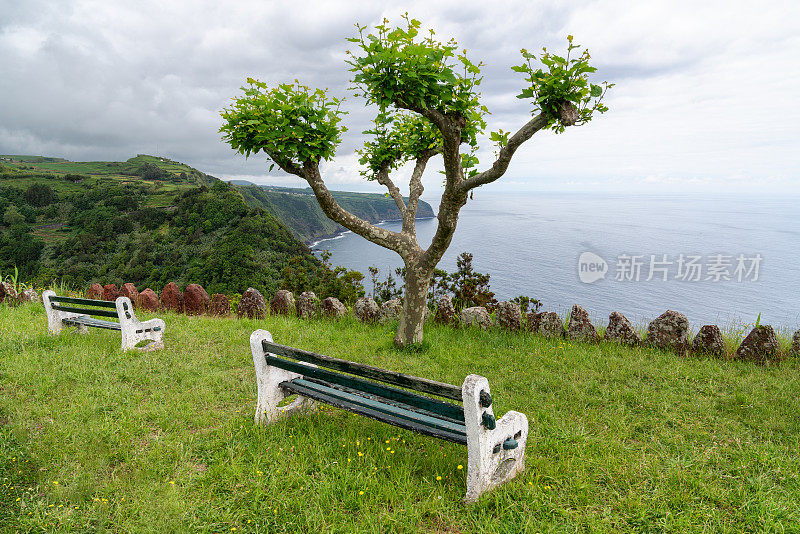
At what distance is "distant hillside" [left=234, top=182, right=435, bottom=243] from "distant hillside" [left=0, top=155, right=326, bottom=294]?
Answer: 14651 mm

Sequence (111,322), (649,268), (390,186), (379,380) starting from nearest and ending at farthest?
(379,380) < (111,322) < (390,186) < (649,268)

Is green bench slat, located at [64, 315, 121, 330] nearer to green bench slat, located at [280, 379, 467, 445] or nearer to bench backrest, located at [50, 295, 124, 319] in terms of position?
bench backrest, located at [50, 295, 124, 319]

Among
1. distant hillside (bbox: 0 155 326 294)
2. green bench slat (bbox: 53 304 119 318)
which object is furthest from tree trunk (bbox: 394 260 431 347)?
distant hillside (bbox: 0 155 326 294)

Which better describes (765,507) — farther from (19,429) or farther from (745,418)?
(19,429)

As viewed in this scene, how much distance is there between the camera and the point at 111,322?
7574 mm

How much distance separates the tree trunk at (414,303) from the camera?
7.31 meters

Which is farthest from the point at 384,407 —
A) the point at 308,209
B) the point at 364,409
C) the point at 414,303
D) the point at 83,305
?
the point at 308,209

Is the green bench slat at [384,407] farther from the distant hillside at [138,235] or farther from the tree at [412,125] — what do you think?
the distant hillside at [138,235]

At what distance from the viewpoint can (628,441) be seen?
446 cm

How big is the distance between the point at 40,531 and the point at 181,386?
2843 millimetres

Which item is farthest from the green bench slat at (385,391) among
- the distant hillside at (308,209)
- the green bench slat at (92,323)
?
the distant hillside at (308,209)

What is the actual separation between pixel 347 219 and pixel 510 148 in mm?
2978

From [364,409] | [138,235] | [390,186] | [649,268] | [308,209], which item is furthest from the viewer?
[308,209]

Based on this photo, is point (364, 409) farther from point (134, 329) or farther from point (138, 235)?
point (138, 235)
